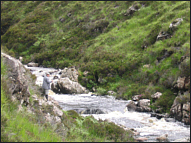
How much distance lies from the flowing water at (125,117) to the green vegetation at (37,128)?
3826 mm

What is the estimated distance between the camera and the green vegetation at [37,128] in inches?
224

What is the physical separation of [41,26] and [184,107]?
47.4m

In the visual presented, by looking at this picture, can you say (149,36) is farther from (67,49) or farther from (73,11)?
(73,11)

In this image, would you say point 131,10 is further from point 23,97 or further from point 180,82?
point 23,97

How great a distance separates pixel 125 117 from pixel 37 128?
36.9ft

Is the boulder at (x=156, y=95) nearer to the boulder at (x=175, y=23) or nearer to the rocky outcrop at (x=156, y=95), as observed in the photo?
the rocky outcrop at (x=156, y=95)

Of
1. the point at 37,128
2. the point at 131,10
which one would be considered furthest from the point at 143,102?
the point at 131,10

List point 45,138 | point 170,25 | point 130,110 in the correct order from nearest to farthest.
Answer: point 45,138
point 130,110
point 170,25

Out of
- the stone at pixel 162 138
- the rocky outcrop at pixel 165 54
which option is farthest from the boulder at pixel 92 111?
the rocky outcrop at pixel 165 54

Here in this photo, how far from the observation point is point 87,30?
148ft

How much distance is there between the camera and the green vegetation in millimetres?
5684

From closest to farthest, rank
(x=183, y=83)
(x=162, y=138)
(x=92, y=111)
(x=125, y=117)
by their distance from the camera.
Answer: (x=162, y=138) < (x=125, y=117) < (x=92, y=111) < (x=183, y=83)

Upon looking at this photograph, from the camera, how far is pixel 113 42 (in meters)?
36.5

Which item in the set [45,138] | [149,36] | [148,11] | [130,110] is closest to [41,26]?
[148,11]
